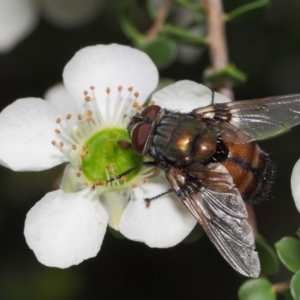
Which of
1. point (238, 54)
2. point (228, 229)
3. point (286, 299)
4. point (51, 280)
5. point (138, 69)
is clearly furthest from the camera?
point (238, 54)

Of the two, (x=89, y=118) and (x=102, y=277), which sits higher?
(x=89, y=118)

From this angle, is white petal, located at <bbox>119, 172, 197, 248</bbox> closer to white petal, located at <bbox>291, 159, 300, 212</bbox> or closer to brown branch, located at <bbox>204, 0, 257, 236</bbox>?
white petal, located at <bbox>291, 159, 300, 212</bbox>

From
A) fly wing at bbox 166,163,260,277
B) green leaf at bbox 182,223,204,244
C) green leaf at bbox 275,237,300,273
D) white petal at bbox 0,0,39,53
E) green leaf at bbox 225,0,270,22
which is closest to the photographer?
fly wing at bbox 166,163,260,277

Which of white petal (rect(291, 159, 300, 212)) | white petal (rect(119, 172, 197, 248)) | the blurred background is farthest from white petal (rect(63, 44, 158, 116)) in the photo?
the blurred background

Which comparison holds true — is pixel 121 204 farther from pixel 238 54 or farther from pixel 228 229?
pixel 238 54

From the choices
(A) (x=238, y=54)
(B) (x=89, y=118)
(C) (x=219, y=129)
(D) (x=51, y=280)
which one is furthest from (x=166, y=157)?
(A) (x=238, y=54)

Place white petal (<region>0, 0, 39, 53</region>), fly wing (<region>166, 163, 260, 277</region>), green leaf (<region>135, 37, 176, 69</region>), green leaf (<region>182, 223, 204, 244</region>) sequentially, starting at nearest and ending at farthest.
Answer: fly wing (<region>166, 163, 260, 277</region>) → green leaf (<region>182, 223, 204, 244</region>) → green leaf (<region>135, 37, 176, 69</region>) → white petal (<region>0, 0, 39, 53</region>)

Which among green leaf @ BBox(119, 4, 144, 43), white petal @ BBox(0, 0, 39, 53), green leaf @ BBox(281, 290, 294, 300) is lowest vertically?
green leaf @ BBox(281, 290, 294, 300)

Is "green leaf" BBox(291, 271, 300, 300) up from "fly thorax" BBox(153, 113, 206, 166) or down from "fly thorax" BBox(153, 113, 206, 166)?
down

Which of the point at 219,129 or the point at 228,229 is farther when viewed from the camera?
the point at 219,129
